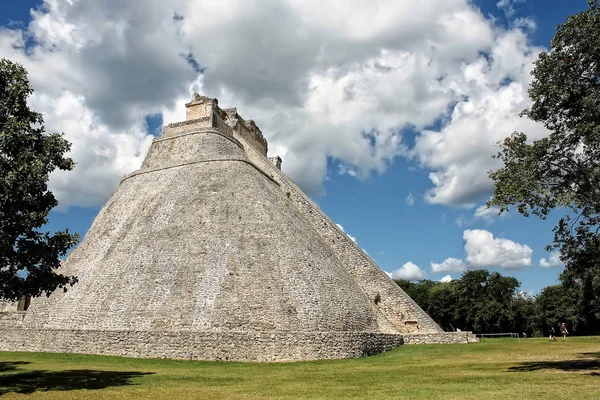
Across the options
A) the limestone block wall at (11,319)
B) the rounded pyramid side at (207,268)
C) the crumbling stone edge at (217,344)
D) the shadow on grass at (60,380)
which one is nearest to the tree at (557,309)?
the rounded pyramid side at (207,268)

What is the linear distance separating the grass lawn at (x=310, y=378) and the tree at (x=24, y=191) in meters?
2.97

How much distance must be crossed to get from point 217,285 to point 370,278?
10.5 m

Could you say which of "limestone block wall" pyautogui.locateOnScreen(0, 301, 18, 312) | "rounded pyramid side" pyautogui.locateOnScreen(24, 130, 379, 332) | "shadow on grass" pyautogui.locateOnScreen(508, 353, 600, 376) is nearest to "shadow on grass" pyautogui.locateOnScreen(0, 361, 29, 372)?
"rounded pyramid side" pyautogui.locateOnScreen(24, 130, 379, 332)

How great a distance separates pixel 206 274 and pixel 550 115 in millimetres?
15998

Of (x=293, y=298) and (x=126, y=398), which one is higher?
(x=293, y=298)

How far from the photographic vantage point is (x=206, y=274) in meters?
21.5

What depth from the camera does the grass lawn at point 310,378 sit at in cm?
1057

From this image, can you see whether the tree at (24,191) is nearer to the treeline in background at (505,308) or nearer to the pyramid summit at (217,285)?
the pyramid summit at (217,285)

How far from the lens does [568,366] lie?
1473cm

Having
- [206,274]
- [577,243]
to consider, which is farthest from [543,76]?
[206,274]

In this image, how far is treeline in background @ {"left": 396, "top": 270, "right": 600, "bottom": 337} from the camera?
5434cm

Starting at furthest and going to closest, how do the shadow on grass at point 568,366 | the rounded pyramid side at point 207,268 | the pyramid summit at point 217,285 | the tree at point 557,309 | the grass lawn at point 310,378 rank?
1. the tree at point 557,309
2. the rounded pyramid side at point 207,268
3. the pyramid summit at point 217,285
4. the shadow on grass at point 568,366
5. the grass lawn at point 310,378

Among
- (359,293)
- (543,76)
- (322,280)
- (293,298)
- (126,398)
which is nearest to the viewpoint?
(126,398)

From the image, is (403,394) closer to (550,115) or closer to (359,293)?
(550,115)
